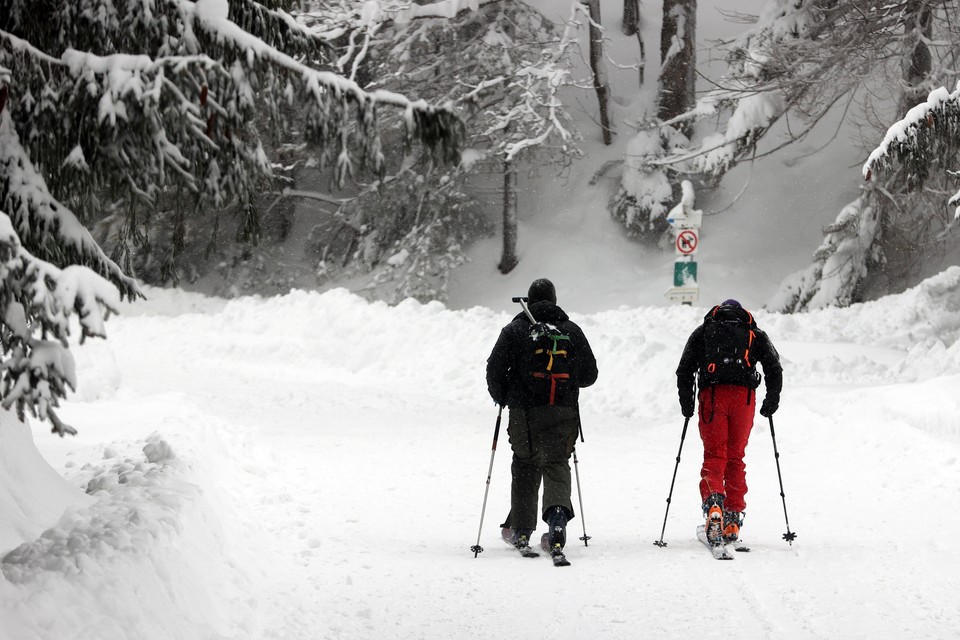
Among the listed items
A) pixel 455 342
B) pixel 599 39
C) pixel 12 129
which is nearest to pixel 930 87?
pixel 455 342

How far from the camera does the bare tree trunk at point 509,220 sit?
26.7m

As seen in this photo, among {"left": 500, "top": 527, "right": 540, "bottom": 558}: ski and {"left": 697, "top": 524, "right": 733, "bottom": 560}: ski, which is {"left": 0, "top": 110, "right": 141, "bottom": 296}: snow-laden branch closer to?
{"left": 500, "top": 527, "right": 540, "bottom": 558}: ski

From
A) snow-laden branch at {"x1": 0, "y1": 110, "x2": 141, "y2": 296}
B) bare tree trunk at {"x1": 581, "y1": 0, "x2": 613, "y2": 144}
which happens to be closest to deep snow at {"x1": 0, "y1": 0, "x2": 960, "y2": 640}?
snow-laden branch at {"x1": 0, "y1": 110, "x2": 141, "y2": 296}

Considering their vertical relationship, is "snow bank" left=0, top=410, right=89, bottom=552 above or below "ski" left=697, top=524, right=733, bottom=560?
above

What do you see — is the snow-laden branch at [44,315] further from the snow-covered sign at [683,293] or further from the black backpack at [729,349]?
the snow-covered sign at [683,293]

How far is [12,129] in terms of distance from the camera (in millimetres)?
4430

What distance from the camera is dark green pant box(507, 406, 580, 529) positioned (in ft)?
22.8

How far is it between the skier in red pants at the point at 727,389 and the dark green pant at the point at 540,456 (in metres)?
0.89

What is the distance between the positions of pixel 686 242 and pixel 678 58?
11.2 m

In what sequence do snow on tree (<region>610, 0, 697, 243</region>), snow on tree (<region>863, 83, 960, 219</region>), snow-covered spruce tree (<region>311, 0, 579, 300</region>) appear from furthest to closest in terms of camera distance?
1. snow on tree (<region>610, 0, 697, 243</region>)
2. snow-covered spruce tree (<region>311, 0, 579, 300</region>)
3. snow on tree (<region>863, 83, 960, 219</region>)

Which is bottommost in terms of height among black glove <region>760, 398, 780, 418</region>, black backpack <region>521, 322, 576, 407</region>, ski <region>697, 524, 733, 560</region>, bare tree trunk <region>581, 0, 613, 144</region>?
ski <region>697, 524, 733, 560</region>

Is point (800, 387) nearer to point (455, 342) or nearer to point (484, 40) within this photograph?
point (455, 342)

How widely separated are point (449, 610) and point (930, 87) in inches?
527

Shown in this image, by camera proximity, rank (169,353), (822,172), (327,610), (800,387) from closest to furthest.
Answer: (327,610)
(800,387)
(169,353)
(822,172)
